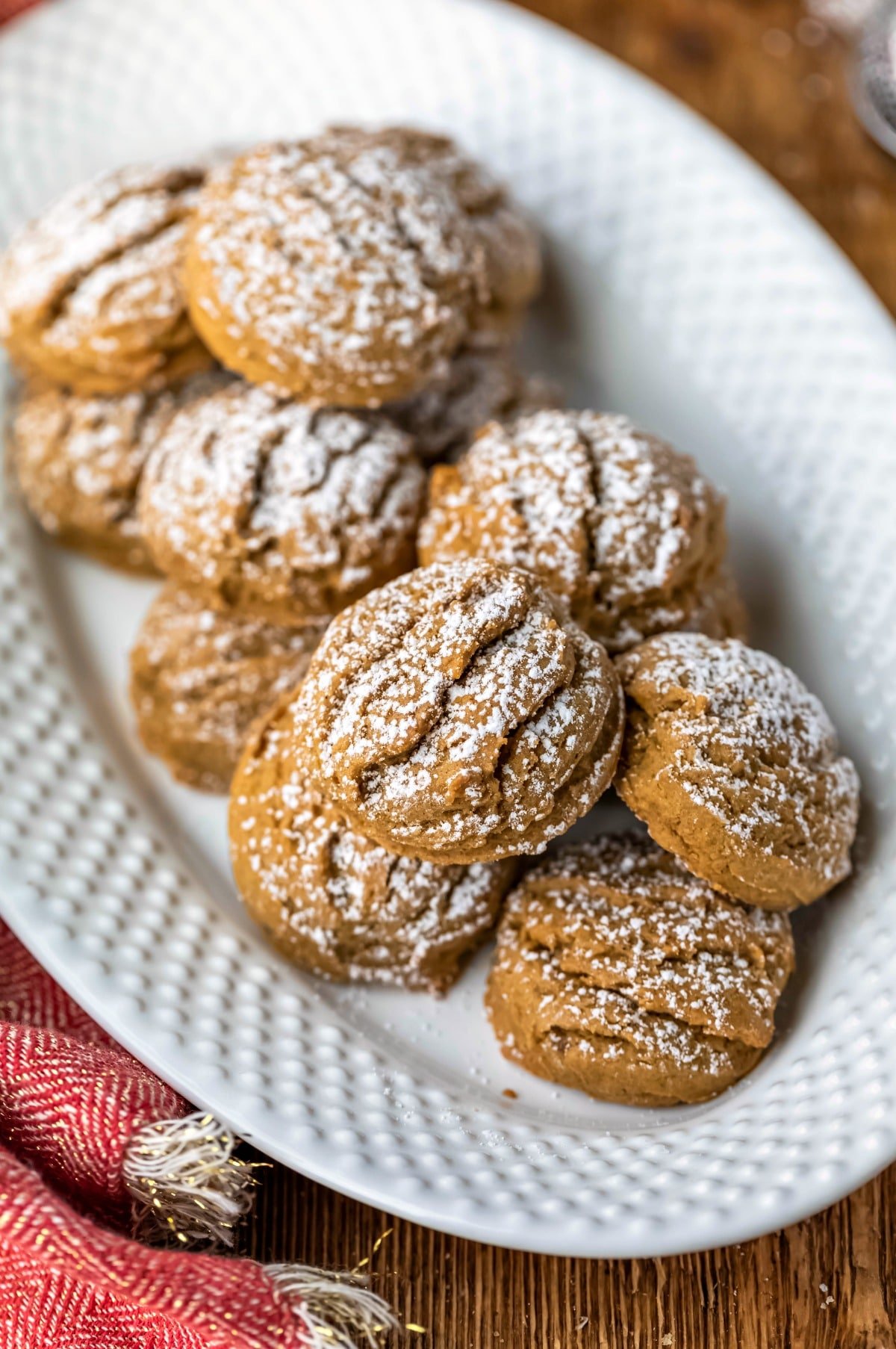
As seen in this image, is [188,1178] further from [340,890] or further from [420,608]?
[420,608]

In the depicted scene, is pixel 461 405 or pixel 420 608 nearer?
pixel 420 608

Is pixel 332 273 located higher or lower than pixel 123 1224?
higher

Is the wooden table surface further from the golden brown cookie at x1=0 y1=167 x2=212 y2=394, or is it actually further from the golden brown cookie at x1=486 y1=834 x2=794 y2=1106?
the golden brown cookie at x1=0 y1=167 x2=212 y2=394

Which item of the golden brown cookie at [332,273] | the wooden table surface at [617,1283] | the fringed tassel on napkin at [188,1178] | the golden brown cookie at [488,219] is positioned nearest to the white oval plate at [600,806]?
the fringed tassel on napkin at [188,1178]

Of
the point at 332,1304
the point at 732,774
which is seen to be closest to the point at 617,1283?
the point at 332,1304

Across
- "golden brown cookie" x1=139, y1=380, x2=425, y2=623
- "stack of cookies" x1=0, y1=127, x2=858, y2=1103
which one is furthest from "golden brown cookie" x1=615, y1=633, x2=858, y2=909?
"golden brown cookie" x1=139, y1=380, x2=425, y2=623

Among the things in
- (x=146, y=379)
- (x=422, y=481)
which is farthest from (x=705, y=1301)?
(x=146, y=379)
